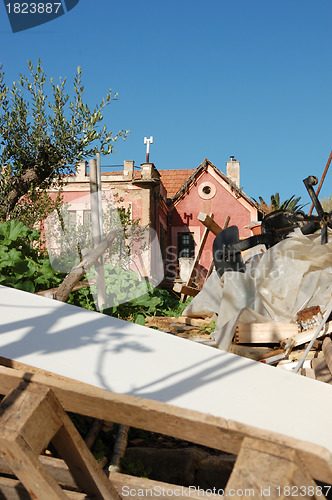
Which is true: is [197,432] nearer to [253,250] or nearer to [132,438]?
[132,438]

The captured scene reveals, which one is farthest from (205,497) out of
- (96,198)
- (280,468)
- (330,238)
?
(96,198)

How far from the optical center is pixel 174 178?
84.0 ft

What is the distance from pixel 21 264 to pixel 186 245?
18.3 metres

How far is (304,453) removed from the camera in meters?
1.06

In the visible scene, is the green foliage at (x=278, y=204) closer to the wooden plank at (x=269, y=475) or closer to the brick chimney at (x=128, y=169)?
the brick chimney at (x=128, y=169)

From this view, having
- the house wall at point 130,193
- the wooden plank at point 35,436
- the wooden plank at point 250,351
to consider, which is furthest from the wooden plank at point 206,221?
the house wall at point 130,193

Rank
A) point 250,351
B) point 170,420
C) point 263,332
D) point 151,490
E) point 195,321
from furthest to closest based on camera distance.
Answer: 1. point 195,321
2. point 263,332
3. point 250,351
4. point 151,490
5. point 170,420

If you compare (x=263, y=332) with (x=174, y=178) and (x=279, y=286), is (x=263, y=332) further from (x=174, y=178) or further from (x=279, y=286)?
(x=174, y=178)

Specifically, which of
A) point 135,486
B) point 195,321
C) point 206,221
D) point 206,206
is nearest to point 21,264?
point 195,321

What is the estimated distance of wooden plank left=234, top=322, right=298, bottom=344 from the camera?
5.02m

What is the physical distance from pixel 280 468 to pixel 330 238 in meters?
5.30

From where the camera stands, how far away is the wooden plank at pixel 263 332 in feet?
16.5

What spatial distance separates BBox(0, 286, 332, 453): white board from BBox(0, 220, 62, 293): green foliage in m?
2.13

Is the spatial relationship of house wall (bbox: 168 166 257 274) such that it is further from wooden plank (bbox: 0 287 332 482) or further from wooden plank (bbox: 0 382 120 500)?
wooden plank (bbox: 0 382 120 500)
